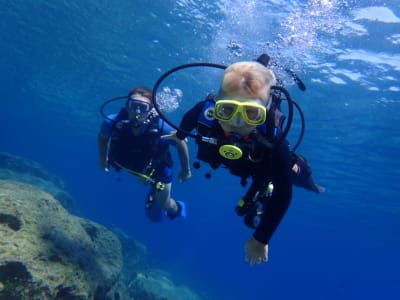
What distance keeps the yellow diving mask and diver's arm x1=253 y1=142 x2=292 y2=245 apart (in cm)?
62

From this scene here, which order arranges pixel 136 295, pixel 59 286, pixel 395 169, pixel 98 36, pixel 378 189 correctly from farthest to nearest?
pixel 378 189 < pixel 395 169 < pixel 98 36 < pixel 136 295 < pixel 59 286

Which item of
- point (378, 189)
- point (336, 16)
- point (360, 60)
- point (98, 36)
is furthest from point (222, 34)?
point (378, 189)

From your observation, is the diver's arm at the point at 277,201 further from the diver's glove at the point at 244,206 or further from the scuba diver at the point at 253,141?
the diver's glove at the point at 244,206

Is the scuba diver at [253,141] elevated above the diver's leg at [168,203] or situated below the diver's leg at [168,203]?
above

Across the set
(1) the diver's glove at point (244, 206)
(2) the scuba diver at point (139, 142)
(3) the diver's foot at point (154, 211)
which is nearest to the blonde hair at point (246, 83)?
(1) the diver's glove at point (244, 206)

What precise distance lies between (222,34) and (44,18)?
1264 centimetres

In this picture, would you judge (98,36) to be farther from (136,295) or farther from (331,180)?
(331,180)

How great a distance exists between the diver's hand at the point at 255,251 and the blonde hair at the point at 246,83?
1888 mm

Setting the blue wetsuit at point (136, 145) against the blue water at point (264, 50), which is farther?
the blue water at point (264, 50)

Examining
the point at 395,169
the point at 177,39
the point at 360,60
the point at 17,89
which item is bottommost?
the point at 17,89

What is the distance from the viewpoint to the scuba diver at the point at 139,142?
716 centimetres

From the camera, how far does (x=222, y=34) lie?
16.0 metres

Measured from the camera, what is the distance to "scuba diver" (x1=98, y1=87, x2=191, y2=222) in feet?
23.5

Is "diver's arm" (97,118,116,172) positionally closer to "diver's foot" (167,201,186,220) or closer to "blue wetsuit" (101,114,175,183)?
"blue wetsuit" (101,114,175,183)
